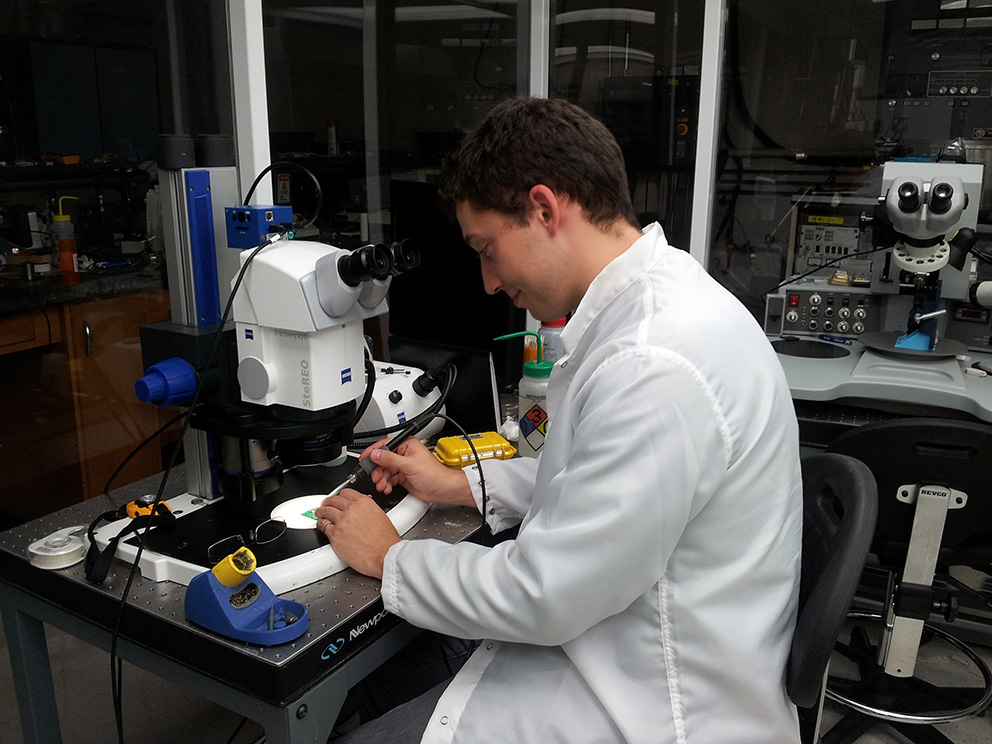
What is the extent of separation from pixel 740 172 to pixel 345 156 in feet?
4.88

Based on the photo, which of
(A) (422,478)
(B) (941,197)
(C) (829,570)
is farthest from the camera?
(B) (941,197)

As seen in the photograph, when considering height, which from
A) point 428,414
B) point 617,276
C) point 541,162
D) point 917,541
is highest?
point 541,162

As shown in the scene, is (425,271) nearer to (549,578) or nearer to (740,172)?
(549,578)

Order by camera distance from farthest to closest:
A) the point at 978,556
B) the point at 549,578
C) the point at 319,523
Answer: the point at 978,556 < the point at 319,523 < the point at 549,578

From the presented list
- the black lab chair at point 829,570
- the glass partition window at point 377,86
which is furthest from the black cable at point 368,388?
the glass partition window at point 377,86

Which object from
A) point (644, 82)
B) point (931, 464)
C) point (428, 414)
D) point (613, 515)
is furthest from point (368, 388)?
point (644, 82)

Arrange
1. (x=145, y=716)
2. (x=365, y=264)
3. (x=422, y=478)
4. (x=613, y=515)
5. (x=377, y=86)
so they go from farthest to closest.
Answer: (x=377, y=86), (x=145, y=716), (x=422, y=478), (x=365, y=264), (x=613, y=515)

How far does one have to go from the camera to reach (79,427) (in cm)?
260

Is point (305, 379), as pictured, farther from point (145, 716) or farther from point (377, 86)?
point (377, 86)

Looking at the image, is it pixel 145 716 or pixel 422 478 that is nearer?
pixel 422 478

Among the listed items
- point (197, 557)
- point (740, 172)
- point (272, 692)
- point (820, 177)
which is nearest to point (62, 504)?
point (197, 557)

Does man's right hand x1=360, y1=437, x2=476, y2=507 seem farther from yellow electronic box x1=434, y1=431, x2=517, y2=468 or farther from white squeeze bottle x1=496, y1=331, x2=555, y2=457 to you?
white squeeze bottle x1=496, y1=331, x2=555, y2=457

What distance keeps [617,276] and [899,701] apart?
5.00ft

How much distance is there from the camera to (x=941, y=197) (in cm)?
182
